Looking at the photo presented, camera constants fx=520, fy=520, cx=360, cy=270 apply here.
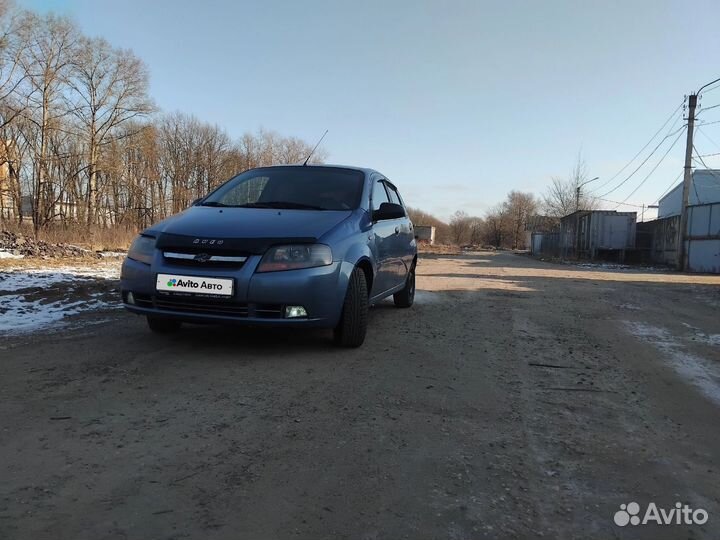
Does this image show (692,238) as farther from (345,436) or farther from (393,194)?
(345,436)

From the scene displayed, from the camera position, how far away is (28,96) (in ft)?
85.8

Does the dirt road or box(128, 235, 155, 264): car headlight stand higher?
box(128, 235, 155, 264): car headlight

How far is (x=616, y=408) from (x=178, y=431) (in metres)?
2.77

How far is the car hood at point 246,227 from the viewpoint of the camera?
162 inches

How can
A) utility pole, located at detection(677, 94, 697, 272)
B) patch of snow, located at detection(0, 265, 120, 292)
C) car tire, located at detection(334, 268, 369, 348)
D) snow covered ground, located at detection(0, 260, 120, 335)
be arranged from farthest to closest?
1. utility pole, located at detection(677, 94, 697, 272)
2. patch of snow, located at detection(0, 265, 120, 292)
3. snow covered ground, located at detection(0, 260, 120, 335)
4. car tire, located at detection(334, 268, 369, 348)

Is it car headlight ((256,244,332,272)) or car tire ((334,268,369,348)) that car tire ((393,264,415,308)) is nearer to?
car tire ((334,268,369,348))

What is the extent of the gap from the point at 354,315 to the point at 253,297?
98 centimetres

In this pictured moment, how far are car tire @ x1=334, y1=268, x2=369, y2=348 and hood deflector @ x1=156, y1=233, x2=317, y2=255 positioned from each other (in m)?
0.61

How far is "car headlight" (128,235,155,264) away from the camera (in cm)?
431

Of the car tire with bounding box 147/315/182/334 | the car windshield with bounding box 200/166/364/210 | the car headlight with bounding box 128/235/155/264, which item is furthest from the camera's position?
the car windshield with bounding box 200/166/364/210

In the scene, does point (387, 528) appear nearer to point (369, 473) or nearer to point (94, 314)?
point (369, 473)

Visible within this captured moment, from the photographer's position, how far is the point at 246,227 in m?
4.28

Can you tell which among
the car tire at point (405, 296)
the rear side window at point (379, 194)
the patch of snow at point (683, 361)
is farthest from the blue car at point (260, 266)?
the patch of snow at point (683, 361)

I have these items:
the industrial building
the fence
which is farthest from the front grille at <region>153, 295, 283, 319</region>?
the fence
